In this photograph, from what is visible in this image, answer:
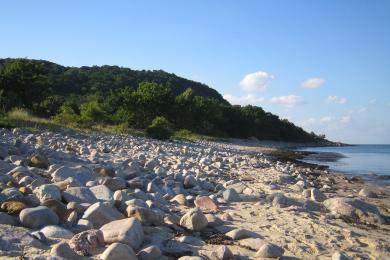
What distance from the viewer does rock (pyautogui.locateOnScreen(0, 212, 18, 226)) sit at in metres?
3.20

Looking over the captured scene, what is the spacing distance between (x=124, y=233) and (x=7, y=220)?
0.95m

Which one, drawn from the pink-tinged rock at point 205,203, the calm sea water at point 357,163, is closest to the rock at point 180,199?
the pink-tinged rock at point 205,203

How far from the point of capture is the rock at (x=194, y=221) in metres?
4.06

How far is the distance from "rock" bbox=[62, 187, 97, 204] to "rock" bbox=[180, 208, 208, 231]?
977 millimetres

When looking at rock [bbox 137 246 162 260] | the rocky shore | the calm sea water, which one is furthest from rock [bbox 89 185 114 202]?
the calm sea water

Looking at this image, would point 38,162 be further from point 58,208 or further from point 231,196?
point 58,208

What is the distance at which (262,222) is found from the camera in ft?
15.5

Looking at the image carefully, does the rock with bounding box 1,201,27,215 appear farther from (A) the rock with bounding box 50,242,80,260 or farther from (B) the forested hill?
(B) the forested hill

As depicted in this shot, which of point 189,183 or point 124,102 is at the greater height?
point 124,102

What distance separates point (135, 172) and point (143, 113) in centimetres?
3466

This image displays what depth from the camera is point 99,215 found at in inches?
142

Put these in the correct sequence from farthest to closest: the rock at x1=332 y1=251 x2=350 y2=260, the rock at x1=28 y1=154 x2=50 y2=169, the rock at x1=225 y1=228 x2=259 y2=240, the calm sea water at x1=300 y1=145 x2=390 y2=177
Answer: the calm sea water at x1=300 y1=145 x2=390 y2=177
the rock at x1=28 y1=154 x2=50 y2=169
the rock at x1=225 y1=228 x2=259 y2=240
the rock at x1=332 y1=251 x2=350 y2=260

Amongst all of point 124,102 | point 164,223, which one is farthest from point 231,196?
point 124,102

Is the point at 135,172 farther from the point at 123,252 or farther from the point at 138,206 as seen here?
the point at 123,252
